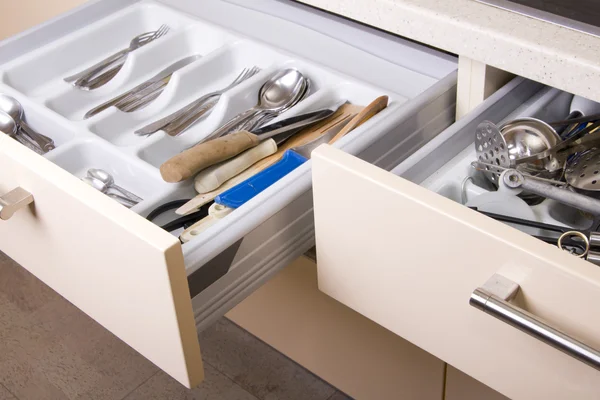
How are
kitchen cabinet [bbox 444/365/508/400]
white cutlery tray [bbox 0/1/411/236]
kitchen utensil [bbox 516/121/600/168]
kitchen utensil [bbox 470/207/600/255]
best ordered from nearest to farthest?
1. kitchen utensil [bbox 470/207/600/255]
2. kitchen utensil [bbox 516/121/600/168]
3. white cutlery tray [bbox 0/1/411/236]
4. kitchen cabinet [bbox 444/365/508/400]

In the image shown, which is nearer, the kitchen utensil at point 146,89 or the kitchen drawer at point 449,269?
the kitchen drawer at point 449,269

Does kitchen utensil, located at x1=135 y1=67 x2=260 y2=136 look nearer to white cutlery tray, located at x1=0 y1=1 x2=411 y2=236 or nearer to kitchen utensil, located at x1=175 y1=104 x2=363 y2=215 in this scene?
white cutlery tray, located at x1=0 y1=1 x2=411 y2=236

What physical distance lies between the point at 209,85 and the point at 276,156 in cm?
20

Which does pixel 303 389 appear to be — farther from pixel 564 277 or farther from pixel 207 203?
pixel 564 277

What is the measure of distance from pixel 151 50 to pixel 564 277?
0.65 m

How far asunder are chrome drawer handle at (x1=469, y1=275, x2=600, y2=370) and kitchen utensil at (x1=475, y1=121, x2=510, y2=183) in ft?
0.64

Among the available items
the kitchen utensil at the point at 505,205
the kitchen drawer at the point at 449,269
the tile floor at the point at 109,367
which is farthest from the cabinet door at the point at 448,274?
the tile floor at the point at 109,367

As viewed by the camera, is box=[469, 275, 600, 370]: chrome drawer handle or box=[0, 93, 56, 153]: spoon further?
box=[0, 93, 56, 153]: spoon

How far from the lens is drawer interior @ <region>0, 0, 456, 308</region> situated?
716mm

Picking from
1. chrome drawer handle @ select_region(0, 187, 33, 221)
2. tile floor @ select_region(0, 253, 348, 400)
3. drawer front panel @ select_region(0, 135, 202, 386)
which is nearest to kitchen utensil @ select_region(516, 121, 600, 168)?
drawer front panel @ select_region(0, 135, 202, 386)

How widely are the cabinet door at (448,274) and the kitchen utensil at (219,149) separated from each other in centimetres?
15

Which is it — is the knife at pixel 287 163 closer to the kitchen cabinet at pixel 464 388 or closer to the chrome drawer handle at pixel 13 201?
the chrome drawer handle at pixel 13 201

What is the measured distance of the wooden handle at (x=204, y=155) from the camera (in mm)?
752

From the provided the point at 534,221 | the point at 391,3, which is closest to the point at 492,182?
the point at 534,221
